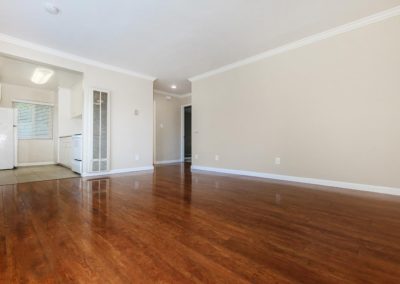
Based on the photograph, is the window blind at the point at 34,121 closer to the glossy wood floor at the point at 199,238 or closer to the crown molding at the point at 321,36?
the glossy wood floor at the point at 199,238

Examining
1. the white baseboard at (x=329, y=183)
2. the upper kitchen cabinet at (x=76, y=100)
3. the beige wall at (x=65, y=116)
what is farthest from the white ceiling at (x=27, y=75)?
the white baseboard at (x=329, y=183)

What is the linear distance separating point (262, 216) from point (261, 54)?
3295 millimetres

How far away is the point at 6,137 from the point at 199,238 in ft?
21.2

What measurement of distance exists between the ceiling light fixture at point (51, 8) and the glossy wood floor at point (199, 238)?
2489 mm

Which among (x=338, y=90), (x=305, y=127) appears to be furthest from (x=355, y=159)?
(x=338, y=90)

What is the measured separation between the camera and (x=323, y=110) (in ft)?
10.9

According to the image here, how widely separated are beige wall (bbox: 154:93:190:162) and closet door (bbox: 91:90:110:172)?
7.61 ft

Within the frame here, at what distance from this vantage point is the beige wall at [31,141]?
5.98m

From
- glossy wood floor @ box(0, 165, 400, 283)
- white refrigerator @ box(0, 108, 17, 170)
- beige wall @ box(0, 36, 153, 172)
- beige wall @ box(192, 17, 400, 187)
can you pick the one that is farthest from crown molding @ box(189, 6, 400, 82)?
white refrigerator @ box(0, 108, 17, 170)

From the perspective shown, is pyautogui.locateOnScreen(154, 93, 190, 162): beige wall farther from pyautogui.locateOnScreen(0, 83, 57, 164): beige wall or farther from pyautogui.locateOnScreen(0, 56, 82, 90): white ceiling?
pyautogui.locateOnScreen(0, 83, 57, 164): beige wall

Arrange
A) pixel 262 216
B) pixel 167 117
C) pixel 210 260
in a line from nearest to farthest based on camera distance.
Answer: pixel 210 260
pixel 262 216
pixel 167 117

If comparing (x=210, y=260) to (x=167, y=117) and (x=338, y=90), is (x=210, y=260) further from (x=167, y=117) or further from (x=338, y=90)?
(x=167, y=117)

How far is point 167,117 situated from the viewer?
714 cm

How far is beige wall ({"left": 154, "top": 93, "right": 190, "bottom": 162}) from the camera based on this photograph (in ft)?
22.6
